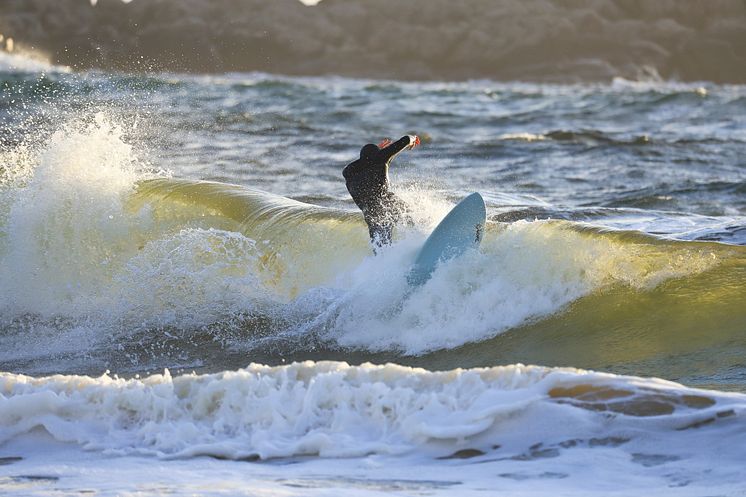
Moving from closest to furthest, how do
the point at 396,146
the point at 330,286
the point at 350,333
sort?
the point at 350,333 < the point at 396,146 < the point at 330,286

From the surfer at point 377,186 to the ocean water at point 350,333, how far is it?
0.59 feet

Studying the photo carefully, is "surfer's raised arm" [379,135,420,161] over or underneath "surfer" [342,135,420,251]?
over

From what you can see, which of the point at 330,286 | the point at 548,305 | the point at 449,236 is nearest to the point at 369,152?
the point at 449,236

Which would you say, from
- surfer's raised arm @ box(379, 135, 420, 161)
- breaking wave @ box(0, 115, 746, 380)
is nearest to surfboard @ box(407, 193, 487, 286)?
breaking wave @ box(0, 115, 746, 380)

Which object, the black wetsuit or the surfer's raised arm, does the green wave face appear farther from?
the surfer's raised arm

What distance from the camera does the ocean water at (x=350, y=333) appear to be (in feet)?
14.4

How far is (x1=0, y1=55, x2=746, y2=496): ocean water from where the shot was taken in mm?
4395

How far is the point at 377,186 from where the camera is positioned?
8086 mm

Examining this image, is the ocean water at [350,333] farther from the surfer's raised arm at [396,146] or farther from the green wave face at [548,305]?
the surfer's raised arm at [396,146]

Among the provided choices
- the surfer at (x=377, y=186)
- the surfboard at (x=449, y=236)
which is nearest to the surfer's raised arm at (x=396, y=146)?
the surfer at (x=377, y=186)

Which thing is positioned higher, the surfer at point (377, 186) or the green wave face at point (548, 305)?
the surfer at point (377, 186)

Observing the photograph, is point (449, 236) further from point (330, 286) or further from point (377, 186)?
point (330, 286)

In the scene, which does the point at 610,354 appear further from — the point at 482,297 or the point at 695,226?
the point at 695,226

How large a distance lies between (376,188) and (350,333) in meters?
1.14
